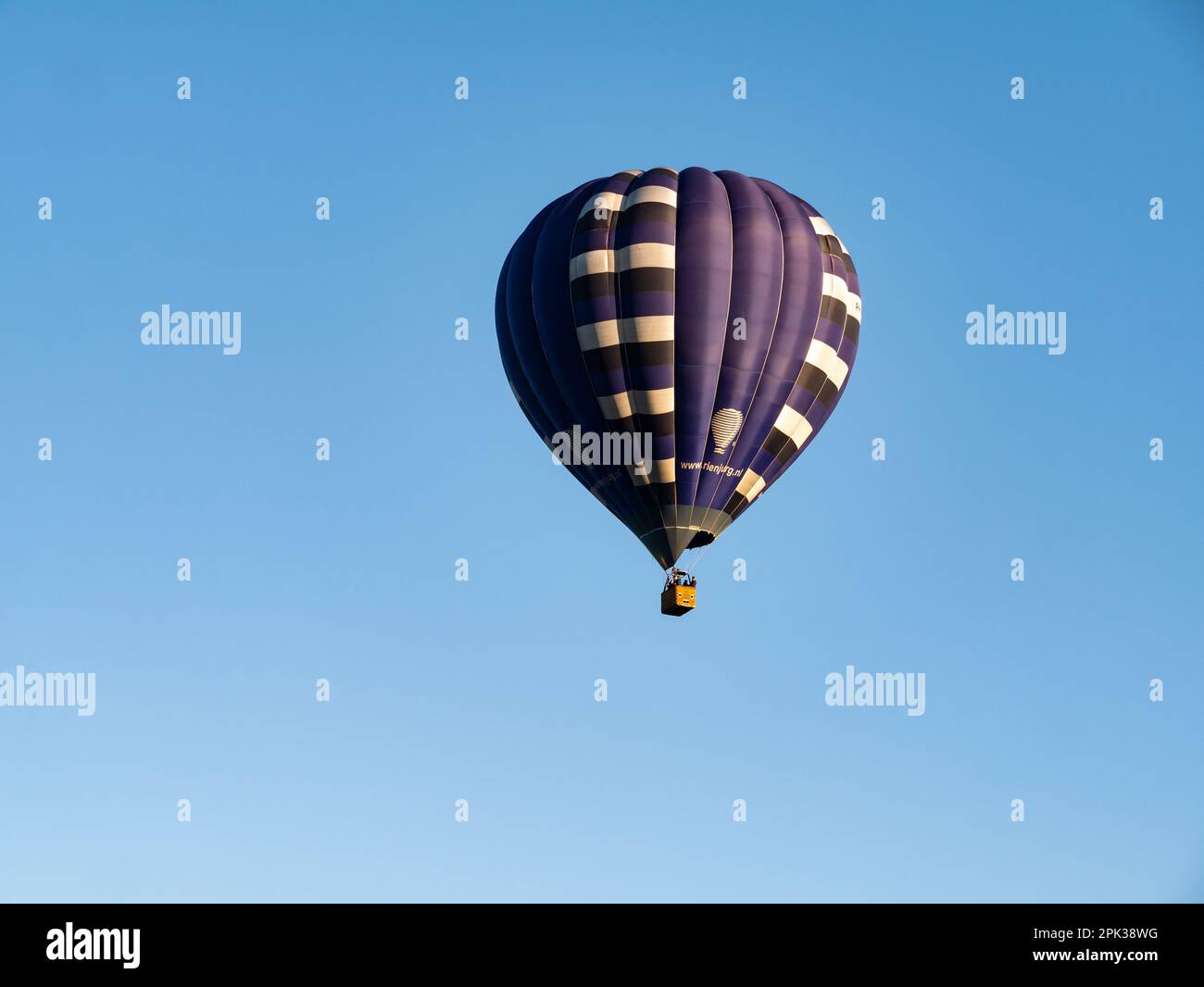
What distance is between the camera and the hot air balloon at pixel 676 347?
49062 mm

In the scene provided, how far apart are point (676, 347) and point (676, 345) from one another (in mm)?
40

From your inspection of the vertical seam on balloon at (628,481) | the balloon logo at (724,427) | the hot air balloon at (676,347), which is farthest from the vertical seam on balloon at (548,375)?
the balloon logo at (724,427)

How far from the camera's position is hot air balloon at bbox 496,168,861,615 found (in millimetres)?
49062

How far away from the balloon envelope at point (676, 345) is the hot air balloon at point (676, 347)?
3 cm

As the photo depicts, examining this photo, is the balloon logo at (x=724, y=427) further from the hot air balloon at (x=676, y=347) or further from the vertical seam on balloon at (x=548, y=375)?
the vertical seam on balloon at (x=548, y=375)

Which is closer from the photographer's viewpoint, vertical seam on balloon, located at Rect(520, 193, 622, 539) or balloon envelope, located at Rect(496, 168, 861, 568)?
balloon envelope, located at Rect(496, 168, 861, 568)

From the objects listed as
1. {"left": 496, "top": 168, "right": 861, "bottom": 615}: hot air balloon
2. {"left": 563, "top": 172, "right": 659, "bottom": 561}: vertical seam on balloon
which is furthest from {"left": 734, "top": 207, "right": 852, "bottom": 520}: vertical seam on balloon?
{"left": 563, "top": 172, "right": 659, "bottom": 561}: vertical seam on balloon

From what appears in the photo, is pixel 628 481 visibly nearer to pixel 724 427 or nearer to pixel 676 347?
pixel 724 427

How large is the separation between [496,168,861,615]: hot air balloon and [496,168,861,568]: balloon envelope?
3 cm

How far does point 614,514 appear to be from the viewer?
5050cm

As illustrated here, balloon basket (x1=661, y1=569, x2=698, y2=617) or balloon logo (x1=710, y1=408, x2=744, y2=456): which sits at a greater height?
balloon logo (x1=710, y1=408, x2=744, y2=456)

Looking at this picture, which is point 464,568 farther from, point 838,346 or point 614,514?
point 838,346

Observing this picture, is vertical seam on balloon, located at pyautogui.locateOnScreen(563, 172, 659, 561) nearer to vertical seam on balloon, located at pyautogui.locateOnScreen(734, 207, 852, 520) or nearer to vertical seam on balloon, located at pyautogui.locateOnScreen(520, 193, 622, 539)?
vertical seam on balloon, located at pyautogui.locateOnScreen(520, 193, 622, 539)
